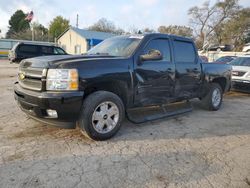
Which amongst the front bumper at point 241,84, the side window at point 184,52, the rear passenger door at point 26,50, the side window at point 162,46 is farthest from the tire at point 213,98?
the rear passenger door at point 26,50

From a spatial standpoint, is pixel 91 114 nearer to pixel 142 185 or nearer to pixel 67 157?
pixel 67 157

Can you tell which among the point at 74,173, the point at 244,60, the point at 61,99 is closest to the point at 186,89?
the point at 61,99

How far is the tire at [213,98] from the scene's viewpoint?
6840mm

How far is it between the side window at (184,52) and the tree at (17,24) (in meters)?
56.8

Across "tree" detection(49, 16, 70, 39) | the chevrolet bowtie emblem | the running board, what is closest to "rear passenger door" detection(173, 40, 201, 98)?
the running board

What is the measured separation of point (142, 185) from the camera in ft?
9.84

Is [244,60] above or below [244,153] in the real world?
above

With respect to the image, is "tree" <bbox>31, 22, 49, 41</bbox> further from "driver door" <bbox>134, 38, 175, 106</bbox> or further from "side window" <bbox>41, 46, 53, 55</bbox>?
"driver door" <bbox>134, 38, 175, 106</bbox>

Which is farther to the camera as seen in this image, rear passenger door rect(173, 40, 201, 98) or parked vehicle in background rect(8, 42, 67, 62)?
parked vehicle in background rect(8, 42, 67, 62)

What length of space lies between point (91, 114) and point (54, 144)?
2.53ft

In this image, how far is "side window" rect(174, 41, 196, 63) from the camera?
5672 millimetres

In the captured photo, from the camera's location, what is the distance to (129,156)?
3771 millimetres

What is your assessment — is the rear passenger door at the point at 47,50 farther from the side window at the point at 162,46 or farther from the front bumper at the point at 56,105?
the front bumper at the point at 56,105

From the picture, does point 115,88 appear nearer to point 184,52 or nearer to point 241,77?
point 184,52
